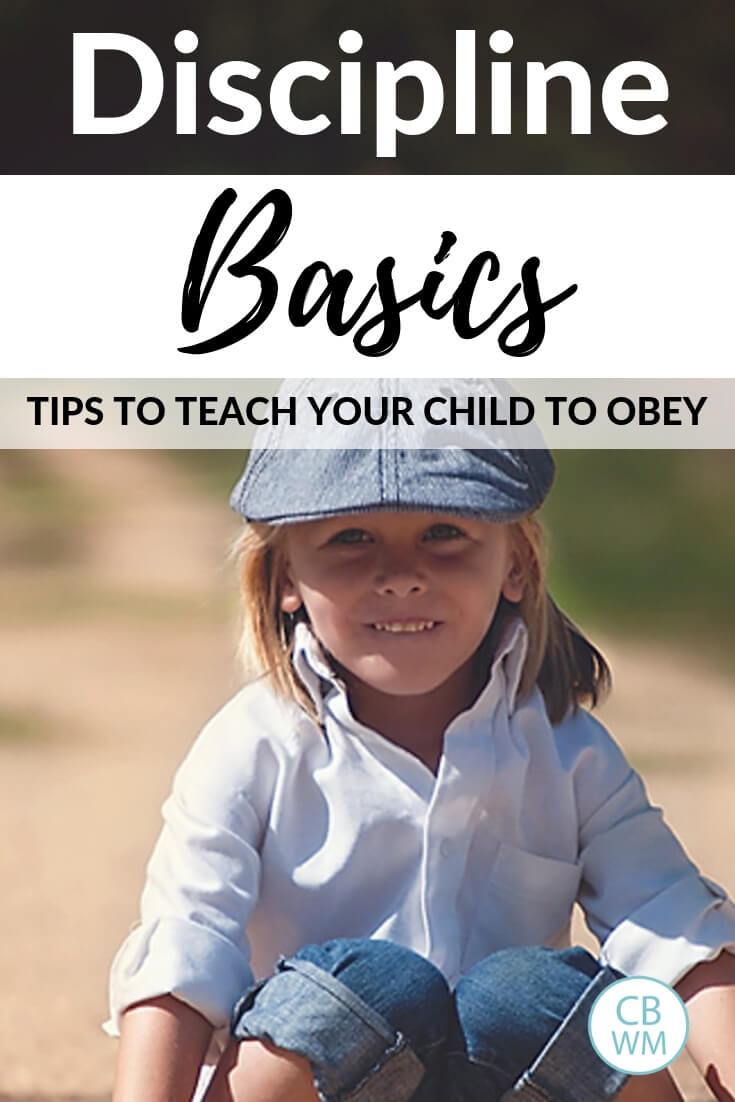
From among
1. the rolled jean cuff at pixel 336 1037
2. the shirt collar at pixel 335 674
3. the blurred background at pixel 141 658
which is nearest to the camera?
the rolled jean cuff at pixel 336 1037

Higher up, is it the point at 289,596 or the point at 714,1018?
the point at 289,596

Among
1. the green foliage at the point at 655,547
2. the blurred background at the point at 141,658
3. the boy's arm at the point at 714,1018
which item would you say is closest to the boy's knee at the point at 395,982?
the boy's arm at the point at 714,1018

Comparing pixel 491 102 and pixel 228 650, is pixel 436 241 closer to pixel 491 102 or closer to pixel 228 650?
pixel 491 102

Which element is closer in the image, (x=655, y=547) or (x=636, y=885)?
(x=636, y=885)

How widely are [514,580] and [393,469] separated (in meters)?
0.11

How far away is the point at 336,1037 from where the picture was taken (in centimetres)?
79

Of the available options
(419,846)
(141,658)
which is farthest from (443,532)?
(141,658)

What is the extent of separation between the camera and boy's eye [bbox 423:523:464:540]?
34.5 inches

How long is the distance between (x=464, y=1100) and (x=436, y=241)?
47cm

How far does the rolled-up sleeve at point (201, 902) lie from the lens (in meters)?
0.82

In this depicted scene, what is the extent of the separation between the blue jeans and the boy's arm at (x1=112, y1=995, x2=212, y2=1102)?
0.02m

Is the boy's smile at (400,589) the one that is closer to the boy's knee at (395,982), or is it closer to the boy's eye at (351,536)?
the boy's eye at (351,536)

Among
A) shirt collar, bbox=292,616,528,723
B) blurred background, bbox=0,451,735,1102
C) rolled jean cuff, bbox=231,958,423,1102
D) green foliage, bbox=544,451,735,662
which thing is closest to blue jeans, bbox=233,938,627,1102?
rolled jean cuff, bbox=231,958,423,1102

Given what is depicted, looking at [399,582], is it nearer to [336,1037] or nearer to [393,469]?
[393,469]
